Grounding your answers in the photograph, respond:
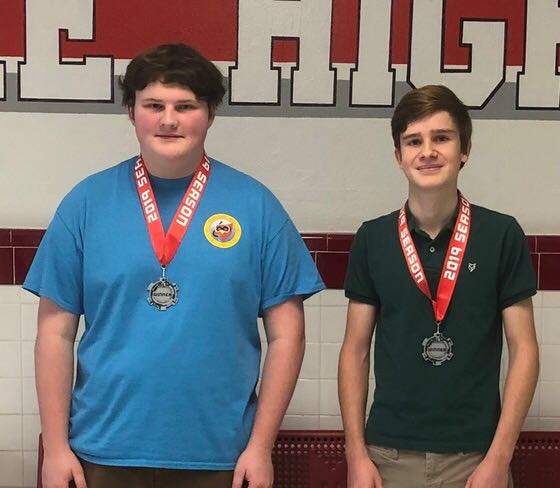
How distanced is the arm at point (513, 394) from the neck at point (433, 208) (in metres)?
0.32

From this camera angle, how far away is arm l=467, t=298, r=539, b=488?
213 cm

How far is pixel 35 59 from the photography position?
128 inches

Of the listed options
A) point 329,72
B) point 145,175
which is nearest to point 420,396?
point 145,175

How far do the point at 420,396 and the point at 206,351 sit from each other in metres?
0.65

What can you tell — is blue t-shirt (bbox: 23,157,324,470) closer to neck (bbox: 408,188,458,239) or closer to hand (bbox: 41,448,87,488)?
hand (bbox: 41,448,87,488)

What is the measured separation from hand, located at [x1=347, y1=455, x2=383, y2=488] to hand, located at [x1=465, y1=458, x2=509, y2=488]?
0.86 ft

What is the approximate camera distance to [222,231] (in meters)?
2.05

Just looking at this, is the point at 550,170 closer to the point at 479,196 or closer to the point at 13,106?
the point at 479,196

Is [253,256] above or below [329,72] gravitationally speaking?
below

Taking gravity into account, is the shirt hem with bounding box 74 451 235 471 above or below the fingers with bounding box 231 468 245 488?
above

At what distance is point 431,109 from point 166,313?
96cm

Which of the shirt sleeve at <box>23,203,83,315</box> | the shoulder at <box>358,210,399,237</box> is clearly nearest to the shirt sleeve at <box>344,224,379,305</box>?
Answer: the shoulder at <box>358,210,399,237</box>

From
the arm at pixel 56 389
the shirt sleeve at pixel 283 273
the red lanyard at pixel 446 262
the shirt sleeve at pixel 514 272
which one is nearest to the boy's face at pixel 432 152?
the red lanyard at pixel 446 262

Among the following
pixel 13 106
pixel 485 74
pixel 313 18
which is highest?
pixel 313 18
